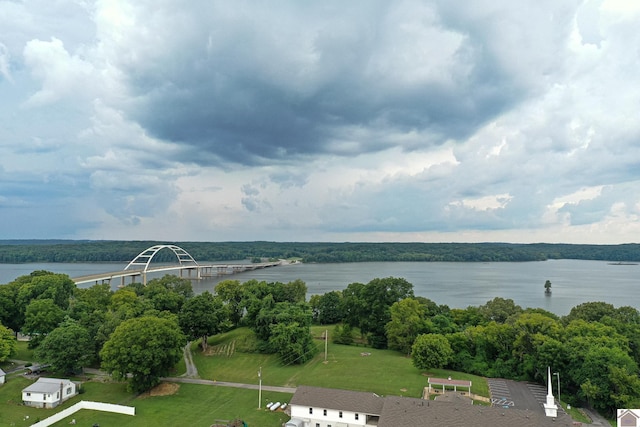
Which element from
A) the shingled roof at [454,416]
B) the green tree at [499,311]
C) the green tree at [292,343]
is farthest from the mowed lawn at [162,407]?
the green tree at [499,311]

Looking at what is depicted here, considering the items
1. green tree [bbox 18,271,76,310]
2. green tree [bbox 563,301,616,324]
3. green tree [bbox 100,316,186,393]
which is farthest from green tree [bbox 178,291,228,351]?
green tree [bbox 563,301,616,324]

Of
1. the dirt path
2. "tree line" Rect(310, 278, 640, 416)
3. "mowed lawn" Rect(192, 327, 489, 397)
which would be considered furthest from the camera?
the dirt path

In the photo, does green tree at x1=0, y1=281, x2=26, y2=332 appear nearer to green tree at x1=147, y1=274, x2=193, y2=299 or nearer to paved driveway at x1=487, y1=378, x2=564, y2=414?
green tree at x1=147, y1=274, x2=193, y2=299

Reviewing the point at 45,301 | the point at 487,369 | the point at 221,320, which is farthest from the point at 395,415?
the point at 45,301

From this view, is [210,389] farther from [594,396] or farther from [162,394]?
[594,396]

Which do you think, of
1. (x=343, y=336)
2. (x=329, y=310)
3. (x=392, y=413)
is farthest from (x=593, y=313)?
(x=329, y=310)

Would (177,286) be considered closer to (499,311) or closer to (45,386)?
(45,386)
